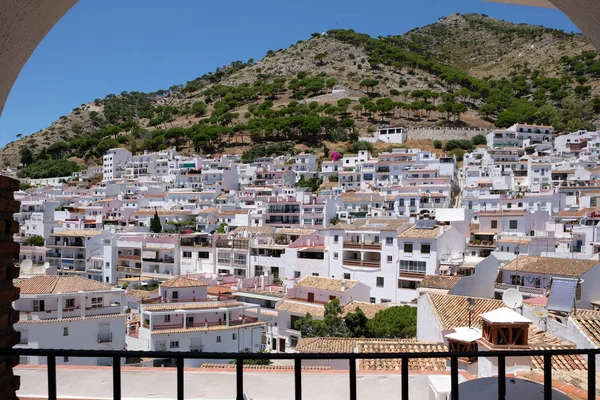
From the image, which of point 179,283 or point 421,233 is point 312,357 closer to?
point 179,283

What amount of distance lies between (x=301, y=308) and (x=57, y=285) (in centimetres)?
1034

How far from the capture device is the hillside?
79250 millimetres

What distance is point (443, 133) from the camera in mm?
72938

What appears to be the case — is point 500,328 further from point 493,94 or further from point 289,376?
point 493,94

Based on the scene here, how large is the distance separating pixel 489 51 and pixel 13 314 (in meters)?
138

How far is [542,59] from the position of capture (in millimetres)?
105625

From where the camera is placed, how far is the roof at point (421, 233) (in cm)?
2508

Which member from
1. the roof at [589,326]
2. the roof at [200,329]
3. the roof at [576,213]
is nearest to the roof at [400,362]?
the roof at [589,326]

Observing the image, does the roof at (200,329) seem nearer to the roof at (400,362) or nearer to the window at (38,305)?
the window at (38,305)

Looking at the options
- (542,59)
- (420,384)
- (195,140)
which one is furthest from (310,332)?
(542,59)

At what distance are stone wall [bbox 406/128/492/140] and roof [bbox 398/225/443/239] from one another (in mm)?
48748

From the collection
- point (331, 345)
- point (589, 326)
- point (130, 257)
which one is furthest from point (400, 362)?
point (130, 257)

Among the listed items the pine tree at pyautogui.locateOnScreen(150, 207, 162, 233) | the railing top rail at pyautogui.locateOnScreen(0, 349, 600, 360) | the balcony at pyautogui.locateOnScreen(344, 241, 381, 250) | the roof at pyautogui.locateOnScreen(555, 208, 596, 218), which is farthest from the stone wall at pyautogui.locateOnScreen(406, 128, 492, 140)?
the railing top rail at pyautogui.locateOnScreen(0, 349, 600, 360)

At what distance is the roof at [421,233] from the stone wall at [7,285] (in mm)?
23960
